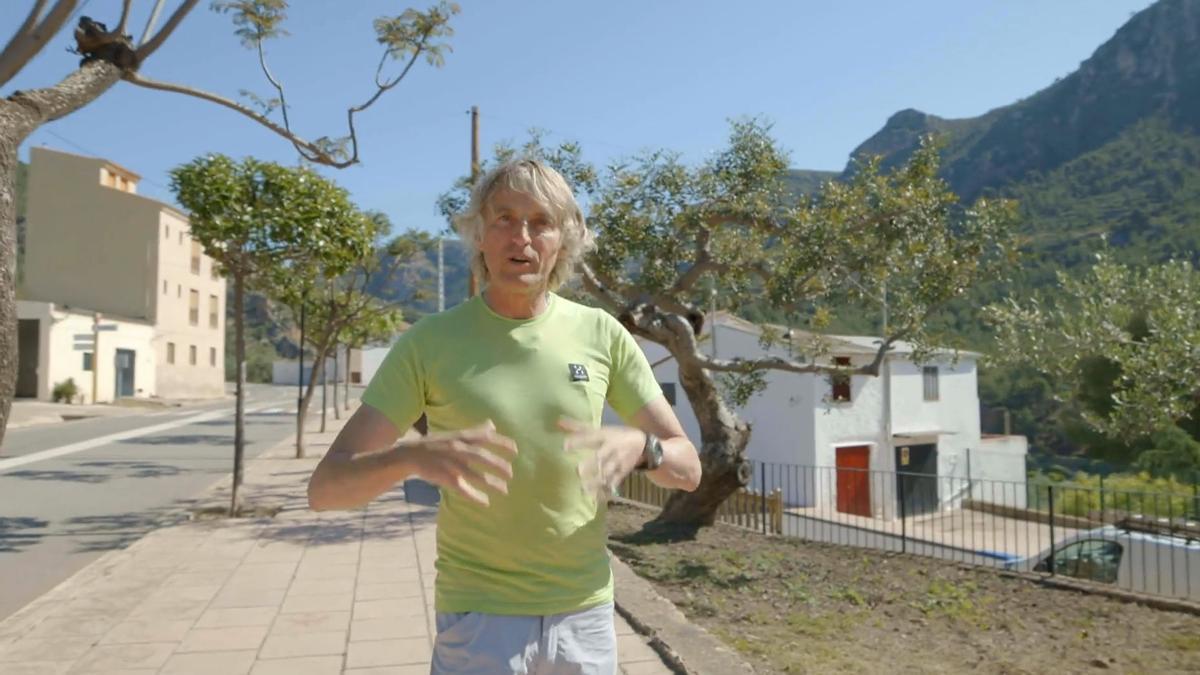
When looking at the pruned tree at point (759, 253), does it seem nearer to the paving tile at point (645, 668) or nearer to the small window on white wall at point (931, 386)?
the paving tile at point (645, 668)

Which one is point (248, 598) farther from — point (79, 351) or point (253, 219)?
point (79, 351)

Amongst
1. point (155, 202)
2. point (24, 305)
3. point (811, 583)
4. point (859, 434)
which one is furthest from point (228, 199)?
point (155, 202)

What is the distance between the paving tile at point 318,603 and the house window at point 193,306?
142ft

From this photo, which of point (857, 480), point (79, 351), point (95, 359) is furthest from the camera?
point (95, 359)

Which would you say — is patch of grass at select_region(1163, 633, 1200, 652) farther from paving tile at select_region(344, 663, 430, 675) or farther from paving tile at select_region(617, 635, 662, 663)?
paving tile at select_region(344, 663, 430, 675)

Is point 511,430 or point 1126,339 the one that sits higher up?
point 1126,339

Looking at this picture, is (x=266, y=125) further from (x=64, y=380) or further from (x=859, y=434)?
(x=64, y=380)

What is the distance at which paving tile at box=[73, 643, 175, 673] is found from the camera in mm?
4609

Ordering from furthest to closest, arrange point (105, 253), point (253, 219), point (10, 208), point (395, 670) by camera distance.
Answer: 1. point (105, 253)
2. point (253, 219)
3. point (395, 670)
4. point (10, 208)

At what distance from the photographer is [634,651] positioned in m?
4.68

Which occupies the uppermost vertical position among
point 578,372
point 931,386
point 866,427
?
point 578,372

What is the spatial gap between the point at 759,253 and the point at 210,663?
687 centimetres

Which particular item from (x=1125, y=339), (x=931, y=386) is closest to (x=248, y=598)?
(x=1125, y=339)

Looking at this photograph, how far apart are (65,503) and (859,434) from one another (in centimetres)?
2233
